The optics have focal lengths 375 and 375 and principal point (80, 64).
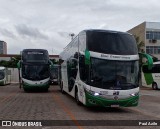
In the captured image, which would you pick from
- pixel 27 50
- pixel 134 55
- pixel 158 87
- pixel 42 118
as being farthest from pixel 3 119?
pixel 158 87

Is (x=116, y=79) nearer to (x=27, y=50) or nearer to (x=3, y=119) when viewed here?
(x=3, y=119)

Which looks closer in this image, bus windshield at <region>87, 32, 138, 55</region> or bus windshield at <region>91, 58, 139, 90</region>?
bus windshield at <region>91, 58, 139, 90</region>

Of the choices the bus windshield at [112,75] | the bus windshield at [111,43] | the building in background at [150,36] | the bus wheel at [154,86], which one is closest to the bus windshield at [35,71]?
the bus windshield at [111,43]

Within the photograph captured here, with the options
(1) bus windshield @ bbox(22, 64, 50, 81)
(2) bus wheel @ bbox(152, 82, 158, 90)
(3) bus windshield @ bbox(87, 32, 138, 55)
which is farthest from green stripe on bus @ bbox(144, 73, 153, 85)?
(3) bus windshield @ bbox(87, 32, 138, 55)

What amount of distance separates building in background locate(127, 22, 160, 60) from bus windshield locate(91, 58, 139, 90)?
59603 millimetres

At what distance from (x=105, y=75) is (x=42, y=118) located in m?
4.27

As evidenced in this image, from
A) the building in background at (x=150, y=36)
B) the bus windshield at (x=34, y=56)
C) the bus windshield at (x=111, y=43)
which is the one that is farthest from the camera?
the building in background at (x=150, y=36)

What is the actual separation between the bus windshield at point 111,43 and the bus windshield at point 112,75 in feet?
1.82

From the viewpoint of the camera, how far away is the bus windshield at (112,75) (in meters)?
17.3

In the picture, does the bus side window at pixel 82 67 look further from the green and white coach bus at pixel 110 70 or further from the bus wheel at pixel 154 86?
the bus wheel at pixel 154 86

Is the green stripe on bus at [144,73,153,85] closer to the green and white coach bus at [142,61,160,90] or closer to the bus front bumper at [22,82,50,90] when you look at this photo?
the green and white coach bus at [142,61,160,90]

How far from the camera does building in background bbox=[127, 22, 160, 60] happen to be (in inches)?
3046

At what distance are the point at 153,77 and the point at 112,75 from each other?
29232mm

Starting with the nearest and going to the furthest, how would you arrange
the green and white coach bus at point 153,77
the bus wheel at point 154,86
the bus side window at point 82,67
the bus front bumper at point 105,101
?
the bus front bumper at point 105,101, the bus side window at point 82,67, the green and white coach bus at point 153,77, the bus wheel at point 154,86
